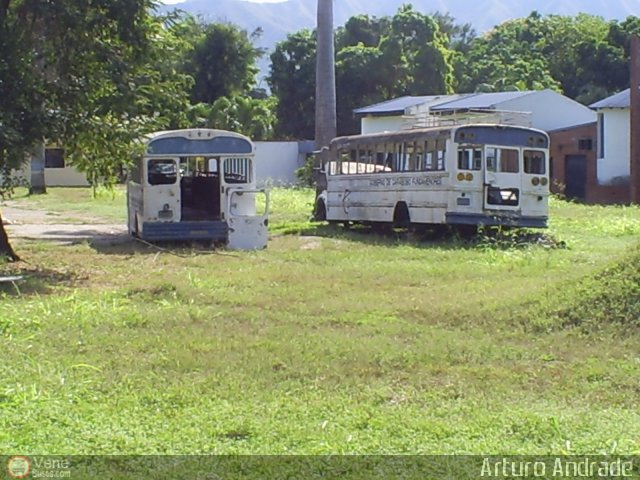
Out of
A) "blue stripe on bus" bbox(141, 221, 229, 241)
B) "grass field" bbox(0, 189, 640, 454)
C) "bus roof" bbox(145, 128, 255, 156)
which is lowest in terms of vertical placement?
"grass field" bbox(0, 189, 640, 454)

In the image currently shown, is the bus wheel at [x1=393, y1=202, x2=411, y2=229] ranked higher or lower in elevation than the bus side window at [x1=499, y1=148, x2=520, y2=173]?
lower

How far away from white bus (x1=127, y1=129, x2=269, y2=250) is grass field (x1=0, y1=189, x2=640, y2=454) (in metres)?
3.40

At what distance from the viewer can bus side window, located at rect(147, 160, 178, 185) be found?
21.5 meters

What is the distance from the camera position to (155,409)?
7812 millimetres

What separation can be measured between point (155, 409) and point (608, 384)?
3547mm

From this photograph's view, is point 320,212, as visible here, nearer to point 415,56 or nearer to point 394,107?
point 394,107

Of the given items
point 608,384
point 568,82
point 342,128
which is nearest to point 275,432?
point 608,384

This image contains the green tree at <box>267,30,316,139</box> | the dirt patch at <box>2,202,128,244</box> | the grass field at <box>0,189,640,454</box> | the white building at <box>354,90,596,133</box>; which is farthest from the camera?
the green tree at <box>267,30,316,139</box>

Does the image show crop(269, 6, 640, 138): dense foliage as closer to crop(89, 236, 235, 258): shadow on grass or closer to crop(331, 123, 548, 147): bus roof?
crop(331, 123, 548, 147): bus roof

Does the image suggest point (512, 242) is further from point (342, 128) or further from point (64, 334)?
point (342, 128)

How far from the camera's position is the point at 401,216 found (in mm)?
23969

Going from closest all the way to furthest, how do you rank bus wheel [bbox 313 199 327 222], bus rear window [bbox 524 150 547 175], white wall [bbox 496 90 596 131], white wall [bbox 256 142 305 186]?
bus rear window [bbox 524 150 547 175]
bus wheel [bbox 313 199 327 222]
white wall [bbox 496 90 596 131]
white wall [bbox 256 142 305 186]

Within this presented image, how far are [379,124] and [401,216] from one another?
91.6ft

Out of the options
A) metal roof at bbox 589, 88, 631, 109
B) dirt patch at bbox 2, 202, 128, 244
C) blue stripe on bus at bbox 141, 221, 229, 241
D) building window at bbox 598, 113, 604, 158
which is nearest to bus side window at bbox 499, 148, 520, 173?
blue stripe on bus at bbox 141, 221, 229, 241
